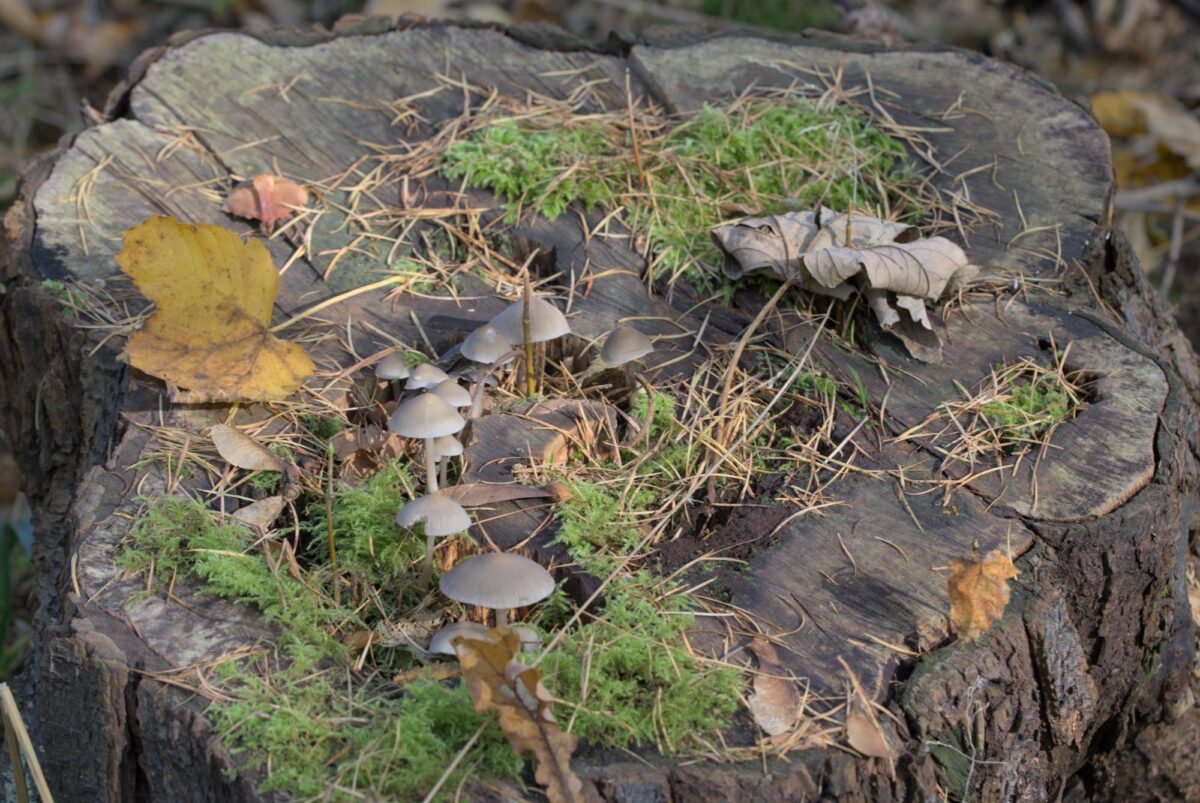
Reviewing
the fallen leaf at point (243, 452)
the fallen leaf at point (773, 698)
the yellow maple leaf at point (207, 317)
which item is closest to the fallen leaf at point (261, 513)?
the fallen leaf at point (243, 452)

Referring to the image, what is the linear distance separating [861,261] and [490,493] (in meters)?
1.15

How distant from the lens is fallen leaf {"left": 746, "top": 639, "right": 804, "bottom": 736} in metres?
2.01

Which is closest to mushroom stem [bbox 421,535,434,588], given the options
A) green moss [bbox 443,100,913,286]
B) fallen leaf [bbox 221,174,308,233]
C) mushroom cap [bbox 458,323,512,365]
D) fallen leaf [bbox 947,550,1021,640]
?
mushroom cap [bbox 458,323,512,365]

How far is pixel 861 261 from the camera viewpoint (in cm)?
289

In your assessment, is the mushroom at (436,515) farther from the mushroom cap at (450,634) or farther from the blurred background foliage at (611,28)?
the blurred background foliage at (611,28)

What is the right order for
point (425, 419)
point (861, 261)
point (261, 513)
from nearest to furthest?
1. point (425, 419)
2. point (261, 513)
3. point (861, 261)

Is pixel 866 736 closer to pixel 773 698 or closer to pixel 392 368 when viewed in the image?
pixel 773 698

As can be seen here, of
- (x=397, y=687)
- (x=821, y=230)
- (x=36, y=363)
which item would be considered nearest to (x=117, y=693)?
(x=397, y=687)

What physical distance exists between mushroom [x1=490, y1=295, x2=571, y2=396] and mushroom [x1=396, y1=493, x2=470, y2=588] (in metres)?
0.57

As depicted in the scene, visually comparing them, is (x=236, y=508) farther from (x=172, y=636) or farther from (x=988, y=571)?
(x=988, y=571)

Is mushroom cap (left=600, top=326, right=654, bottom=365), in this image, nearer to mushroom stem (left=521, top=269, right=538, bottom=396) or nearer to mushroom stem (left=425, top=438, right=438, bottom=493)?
mushroom stem (left=521, top=269, right=538, bottom=396)

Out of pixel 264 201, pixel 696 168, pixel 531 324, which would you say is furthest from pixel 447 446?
pixel 696 168

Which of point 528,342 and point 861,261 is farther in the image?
point 861,261

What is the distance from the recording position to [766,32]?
4.14 metres
